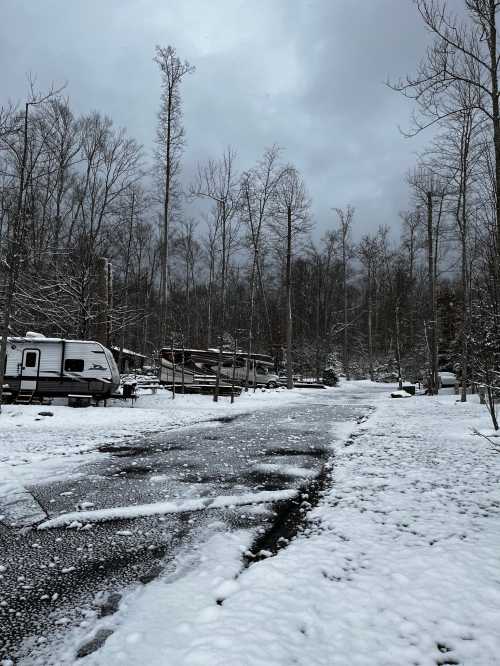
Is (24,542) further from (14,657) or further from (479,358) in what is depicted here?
(479,358)

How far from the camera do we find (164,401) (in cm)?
2038

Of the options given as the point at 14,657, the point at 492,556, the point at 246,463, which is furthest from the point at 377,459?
the point at 14,657

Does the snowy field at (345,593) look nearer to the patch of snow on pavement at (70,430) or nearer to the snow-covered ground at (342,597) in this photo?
the snow-covered ground at (342,597)

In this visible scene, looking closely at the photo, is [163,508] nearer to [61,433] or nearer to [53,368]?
[61,433]

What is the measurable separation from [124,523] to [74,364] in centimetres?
1479

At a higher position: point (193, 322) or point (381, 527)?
point (193, 322)

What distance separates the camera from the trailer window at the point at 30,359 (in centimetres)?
1781

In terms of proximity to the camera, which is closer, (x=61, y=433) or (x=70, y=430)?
(x=61, y=433)

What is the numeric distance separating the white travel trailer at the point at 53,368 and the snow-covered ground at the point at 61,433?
7.21ft

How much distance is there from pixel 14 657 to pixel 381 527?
3281 mm

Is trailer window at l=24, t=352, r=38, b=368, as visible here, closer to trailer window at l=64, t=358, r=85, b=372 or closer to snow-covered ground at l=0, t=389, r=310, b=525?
trailer window at l=64, t=358, r=85, b=372

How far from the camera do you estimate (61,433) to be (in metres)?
10.9

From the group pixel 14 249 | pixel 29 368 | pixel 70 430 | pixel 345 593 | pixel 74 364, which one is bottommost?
pixel 70 430

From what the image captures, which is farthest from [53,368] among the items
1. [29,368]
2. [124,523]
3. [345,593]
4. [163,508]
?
[345,593]
